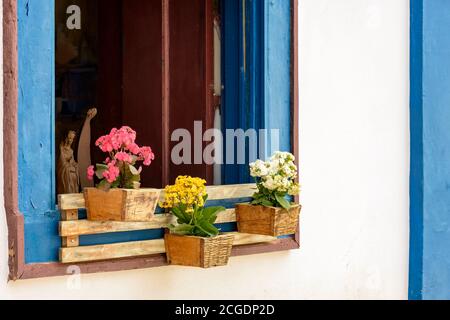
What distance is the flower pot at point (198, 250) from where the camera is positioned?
3754mm

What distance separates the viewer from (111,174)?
367cm

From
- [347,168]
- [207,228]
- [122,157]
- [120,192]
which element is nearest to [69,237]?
[120,192]

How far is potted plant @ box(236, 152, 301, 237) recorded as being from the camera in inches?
163

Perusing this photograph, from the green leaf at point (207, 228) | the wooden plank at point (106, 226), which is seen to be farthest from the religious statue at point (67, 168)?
the green leaf at point (207, 228)

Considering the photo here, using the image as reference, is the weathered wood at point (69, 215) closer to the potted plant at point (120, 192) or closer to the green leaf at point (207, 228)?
the potted plant at point (120, 192)

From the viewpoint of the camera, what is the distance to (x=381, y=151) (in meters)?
5.11

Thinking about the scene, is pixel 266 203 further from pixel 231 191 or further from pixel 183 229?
pixel 183 229

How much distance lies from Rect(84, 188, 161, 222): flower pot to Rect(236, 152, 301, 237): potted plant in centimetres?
70

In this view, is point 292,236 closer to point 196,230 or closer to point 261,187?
point 261,187

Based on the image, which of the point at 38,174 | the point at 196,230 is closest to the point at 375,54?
the point at 196,230

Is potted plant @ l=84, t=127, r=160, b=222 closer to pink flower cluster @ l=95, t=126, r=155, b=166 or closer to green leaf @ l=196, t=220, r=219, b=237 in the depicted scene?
pink flower cluster @ l=95, t=126, r=155, b=166

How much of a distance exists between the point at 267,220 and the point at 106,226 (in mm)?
859

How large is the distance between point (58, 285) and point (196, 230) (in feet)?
2.23
